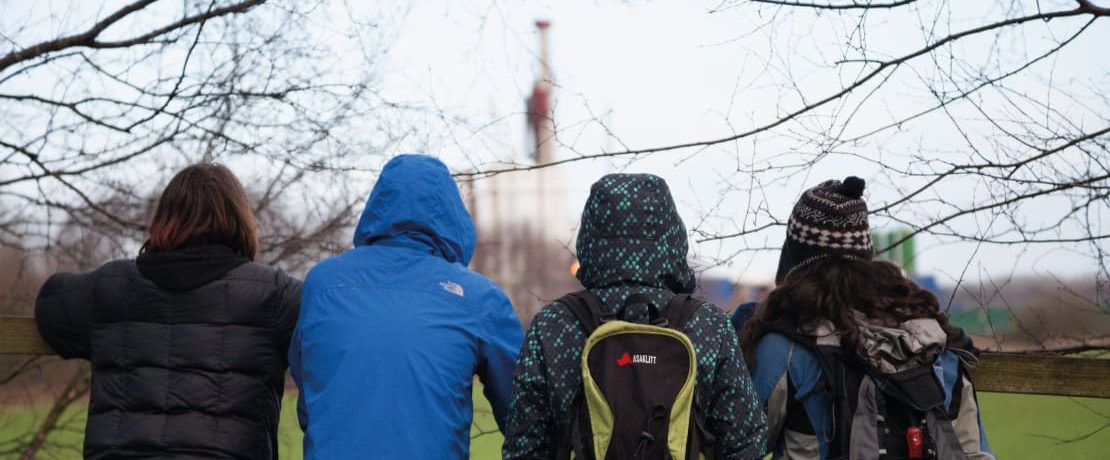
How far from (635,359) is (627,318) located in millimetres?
124

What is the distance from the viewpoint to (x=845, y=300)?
8.55 feet

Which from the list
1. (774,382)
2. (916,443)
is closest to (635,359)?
(774,382)

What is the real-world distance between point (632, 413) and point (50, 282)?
5.52 feet

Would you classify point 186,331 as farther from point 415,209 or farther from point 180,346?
point 415,209

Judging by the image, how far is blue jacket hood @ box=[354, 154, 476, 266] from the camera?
2.78 meters

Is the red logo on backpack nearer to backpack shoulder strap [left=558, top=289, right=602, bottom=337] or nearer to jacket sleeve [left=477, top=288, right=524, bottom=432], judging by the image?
backpack shoulder strap [left=558, top=289, right=602, bottom=337]

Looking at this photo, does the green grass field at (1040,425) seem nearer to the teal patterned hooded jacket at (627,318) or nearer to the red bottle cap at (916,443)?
the red bottle cap at (916,443)

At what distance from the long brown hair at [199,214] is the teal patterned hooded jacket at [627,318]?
979mm

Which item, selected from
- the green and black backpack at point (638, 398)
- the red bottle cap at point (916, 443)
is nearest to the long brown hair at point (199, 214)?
the green and black backpack at point (638, 398)

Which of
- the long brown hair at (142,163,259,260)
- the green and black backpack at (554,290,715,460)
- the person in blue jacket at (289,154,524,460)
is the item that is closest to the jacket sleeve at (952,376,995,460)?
the green and black backpack at (554,290,715,460)

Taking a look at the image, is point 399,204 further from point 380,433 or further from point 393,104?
point 393,104

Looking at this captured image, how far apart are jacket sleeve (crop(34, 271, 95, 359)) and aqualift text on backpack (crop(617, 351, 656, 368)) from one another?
58.9 inches

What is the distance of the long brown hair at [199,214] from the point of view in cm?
285

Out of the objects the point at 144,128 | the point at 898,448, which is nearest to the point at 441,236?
the point at 898,448
